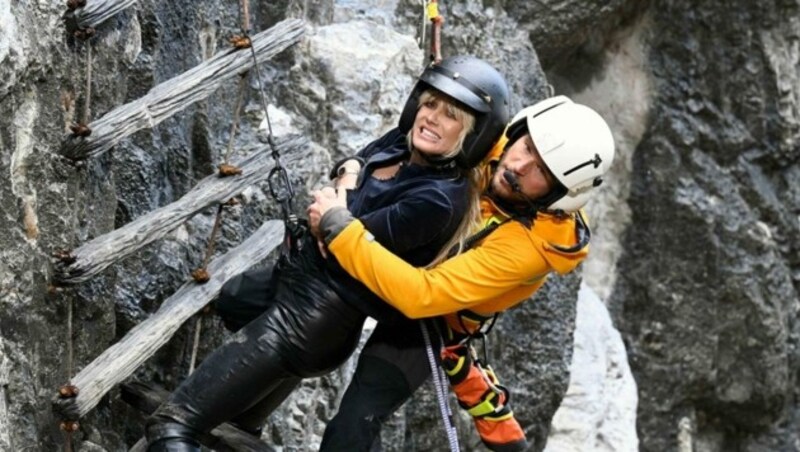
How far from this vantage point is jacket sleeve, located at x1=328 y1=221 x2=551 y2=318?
4.80 m

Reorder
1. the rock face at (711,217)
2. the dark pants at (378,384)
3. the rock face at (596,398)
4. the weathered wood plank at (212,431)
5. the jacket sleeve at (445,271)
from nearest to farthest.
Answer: the jacket sleeve at (445,271), the dark pants at (378,384), the weathered wood plank at (212,431), the rock face at (596,398), the rock face at (711,217)

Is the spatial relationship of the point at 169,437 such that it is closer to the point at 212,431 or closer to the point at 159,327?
the point at 212,431

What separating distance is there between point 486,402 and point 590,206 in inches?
211

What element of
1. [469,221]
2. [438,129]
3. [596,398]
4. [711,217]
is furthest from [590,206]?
[438,129]

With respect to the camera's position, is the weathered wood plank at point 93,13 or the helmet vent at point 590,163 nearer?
the helmet vent at point 590,163

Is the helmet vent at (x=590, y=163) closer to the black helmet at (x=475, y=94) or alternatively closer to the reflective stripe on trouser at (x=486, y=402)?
the black helmet at (x=475, y=94)

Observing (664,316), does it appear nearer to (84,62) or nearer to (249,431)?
(249,431)

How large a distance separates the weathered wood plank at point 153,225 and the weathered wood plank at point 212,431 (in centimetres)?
67

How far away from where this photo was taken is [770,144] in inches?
429

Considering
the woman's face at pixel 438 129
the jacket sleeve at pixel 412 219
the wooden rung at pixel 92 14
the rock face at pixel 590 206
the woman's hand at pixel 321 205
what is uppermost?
the wooden rung at pixel 92 14

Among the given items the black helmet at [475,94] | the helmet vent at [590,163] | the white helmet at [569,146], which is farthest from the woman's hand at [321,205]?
the helmet vent at [590,163]

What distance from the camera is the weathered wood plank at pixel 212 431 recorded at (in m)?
5.41

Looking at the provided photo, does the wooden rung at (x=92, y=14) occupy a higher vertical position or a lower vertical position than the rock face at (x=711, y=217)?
higher

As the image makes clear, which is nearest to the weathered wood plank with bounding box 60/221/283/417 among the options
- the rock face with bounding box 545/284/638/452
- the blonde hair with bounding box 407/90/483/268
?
the blonde hair with bounding box 407/90/483/268
